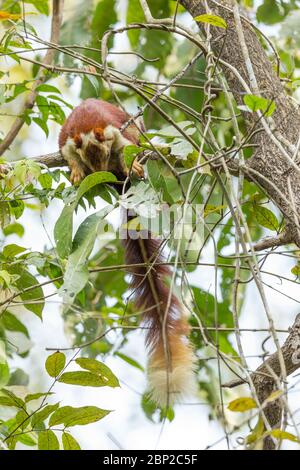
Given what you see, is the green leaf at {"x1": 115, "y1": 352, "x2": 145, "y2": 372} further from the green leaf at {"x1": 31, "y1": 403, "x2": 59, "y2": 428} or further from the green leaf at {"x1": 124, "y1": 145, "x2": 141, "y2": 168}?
the green leaf at {"x1": 124, "y1": 145, "x2": 141, "y2": 168}

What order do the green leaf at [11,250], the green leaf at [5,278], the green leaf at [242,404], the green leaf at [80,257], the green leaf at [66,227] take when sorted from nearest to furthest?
the green leaf at [242,404]
the green leaf at [80,257]
the green leaf at [66,227]
the green leaf at [5,278]
the green leaf at [11,250]

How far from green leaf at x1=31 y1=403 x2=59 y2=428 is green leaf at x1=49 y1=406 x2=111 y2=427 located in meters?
0.02

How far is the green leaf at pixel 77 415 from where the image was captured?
95.4 inches

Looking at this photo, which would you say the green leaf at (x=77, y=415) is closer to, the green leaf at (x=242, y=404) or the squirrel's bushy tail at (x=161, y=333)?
the squirrel's bushy tail at (x=161, y=333)

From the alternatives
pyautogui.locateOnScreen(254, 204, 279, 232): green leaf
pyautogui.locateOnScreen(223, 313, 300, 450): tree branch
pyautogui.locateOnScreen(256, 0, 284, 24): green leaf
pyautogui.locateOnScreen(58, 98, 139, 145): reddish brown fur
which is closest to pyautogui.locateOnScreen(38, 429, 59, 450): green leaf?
pyautogui.locateOnScreen(223, 313, 300, 450): tree branch

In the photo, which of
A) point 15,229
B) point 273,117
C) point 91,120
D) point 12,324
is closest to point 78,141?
point 91,120

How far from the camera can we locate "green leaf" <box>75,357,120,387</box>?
2.44 metres

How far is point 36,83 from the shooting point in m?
3.78

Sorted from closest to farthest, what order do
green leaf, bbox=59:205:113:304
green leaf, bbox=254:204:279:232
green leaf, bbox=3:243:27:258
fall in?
1. green leaf, bbox=59:205:113:304
2. green leaf, bbox=254:204:279:232
3. green leaf, bbox=3:243:27:258

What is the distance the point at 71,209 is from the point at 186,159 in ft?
1.63

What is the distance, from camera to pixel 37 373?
7.16 m

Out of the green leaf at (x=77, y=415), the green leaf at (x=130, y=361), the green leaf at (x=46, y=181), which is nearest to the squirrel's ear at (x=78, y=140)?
the green leaf at (x=46, y=181)
